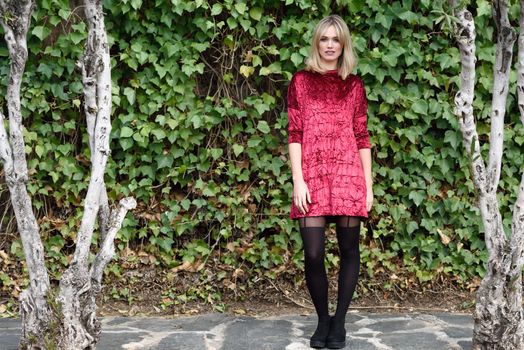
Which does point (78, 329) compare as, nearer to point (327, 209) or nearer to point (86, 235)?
point (86, 235)

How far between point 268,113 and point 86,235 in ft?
6.12

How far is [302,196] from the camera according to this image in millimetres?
3879

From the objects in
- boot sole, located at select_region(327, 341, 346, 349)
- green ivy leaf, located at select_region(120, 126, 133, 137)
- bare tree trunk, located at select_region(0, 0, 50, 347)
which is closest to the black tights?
boot sole, located at select_region(327, 341, 346, 349)

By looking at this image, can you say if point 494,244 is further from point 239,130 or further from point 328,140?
point 239,130

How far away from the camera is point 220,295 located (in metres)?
4.96

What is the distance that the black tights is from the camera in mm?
3898

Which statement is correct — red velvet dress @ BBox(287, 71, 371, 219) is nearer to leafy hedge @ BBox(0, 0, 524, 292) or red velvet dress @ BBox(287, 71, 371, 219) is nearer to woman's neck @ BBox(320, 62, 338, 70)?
woman's neck @ BBox(320, 62, 338, 70)

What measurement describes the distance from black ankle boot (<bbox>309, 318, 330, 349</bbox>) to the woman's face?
4.62 feet

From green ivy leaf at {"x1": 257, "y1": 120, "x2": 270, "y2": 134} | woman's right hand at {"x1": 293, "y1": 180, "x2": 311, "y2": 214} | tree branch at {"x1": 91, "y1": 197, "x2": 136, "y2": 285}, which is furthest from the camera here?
green ivy leaf at {"x1": 257, "y1": 120, "x2": 270, "y2": 134}

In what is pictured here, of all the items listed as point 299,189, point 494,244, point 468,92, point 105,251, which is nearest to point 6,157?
point 105,251

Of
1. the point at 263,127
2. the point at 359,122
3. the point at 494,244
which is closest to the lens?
the point at 494,244

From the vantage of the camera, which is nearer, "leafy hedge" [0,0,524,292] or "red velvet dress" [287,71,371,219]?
"red velvet dress" [287,71,371,219]

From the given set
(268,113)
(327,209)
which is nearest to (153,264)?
(268,113)

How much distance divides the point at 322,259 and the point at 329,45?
1.14 metres
